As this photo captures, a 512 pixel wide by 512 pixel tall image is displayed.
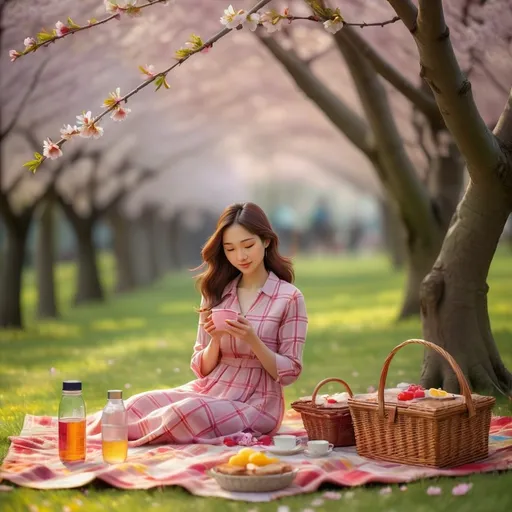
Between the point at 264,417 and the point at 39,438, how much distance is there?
1298mm

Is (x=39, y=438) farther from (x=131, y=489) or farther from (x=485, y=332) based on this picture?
(x=485, y=332)

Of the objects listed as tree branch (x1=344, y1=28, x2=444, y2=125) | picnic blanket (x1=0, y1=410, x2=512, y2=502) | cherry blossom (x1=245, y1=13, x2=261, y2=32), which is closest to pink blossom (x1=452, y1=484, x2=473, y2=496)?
picnic blanket (x1=0, y1=410, x2=512, y2=502)

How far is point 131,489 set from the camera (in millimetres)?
4711

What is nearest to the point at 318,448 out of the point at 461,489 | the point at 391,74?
the point at 461,489

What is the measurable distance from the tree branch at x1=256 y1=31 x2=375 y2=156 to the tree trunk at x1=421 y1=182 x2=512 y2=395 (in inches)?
138

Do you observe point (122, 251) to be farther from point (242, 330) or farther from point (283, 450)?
point (283, 450)

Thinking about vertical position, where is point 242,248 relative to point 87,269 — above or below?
below

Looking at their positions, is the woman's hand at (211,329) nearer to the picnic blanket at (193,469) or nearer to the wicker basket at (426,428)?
the picnic blanket at (193,469)

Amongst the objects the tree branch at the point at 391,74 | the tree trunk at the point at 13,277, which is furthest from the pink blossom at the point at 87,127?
the tree trunk at the point at 13,277

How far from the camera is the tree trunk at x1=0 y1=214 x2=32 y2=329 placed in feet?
48.8

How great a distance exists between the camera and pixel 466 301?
293 inches

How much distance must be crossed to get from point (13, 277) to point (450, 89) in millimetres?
9990

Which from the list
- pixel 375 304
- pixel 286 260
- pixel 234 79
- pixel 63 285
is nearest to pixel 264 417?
pixel 286 260

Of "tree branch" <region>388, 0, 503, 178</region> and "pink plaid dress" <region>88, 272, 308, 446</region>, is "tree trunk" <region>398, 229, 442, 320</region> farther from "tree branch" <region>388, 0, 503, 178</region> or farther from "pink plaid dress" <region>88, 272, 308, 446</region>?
"pink plaid dress" <region>88, 272, 308, 446</region>
